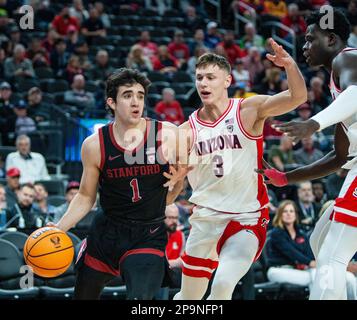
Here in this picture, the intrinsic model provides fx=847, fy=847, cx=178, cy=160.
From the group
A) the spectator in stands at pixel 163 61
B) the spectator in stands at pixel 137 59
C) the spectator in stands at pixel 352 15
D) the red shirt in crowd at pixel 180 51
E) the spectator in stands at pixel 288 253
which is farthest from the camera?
the spectator in stands at pixel 352 15

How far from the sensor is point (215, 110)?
673 centimetres

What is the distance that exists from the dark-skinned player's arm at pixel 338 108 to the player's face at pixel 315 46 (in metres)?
0.34

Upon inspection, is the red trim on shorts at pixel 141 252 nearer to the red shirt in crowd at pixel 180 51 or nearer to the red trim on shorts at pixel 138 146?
the red trim on shorts at pixel 138 146

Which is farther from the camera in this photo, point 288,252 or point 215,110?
point 288,252

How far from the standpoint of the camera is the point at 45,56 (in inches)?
648

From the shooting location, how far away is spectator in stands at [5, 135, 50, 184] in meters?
12.6

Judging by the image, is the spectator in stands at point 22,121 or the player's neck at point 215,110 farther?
the spectator in stands at point 22,121

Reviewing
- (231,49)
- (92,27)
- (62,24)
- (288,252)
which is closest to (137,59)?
(92,27)

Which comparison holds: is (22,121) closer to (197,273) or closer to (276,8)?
(197,273)

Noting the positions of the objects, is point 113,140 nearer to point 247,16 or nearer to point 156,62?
point 156,62

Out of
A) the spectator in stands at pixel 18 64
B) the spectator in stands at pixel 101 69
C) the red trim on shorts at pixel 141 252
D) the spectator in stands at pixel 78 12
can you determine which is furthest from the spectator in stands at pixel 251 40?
the red trim on shorts at pixel 141 252

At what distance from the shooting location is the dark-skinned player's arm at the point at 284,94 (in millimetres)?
5987

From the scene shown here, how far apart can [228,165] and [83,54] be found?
416 inches
